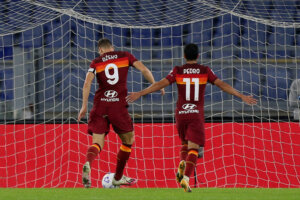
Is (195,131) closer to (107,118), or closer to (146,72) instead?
(146,72)

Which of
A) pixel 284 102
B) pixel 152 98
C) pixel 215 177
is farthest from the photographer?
pixel 152 98

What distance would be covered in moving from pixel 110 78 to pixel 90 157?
746 millimetres

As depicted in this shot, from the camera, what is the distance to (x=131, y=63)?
19.5 ft

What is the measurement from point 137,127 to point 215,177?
3.74ft

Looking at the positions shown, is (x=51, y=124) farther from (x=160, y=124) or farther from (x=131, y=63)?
(x=131, y=63)

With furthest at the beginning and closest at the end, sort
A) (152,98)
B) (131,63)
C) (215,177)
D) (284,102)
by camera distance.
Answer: (152,98), (284,102), (215,177), (131,63)

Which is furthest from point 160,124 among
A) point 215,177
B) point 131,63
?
point 131,63

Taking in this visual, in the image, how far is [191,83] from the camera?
217 inches

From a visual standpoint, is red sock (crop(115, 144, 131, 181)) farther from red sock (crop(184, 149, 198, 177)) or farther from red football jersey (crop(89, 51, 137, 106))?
red sock (crop(184, 149, 198, 177))

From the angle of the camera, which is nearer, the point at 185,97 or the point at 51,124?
the point at 185,97

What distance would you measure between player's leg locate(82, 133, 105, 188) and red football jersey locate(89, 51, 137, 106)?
1.08ft

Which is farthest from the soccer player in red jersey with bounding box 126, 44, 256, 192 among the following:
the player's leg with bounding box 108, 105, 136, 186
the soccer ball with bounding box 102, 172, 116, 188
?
the soccer ball with bounding box 102, 172, 116, 188

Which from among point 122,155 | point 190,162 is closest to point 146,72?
point 122,155

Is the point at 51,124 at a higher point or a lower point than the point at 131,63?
lower
